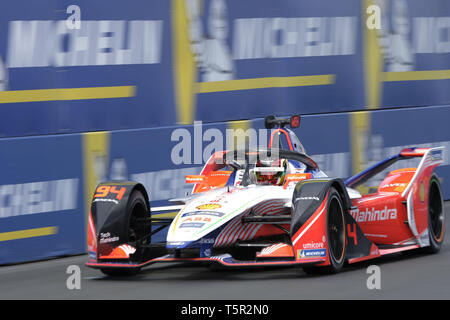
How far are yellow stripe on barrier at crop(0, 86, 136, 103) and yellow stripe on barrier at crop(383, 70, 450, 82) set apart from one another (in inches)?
198

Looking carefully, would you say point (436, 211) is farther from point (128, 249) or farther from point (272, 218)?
point (128, 249)

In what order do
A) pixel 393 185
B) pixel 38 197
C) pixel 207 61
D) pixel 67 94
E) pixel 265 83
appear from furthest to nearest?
pixel 265 83 < pixel 207 61 < pixel 67 94 < pixel 38 197 < pixel 393 185

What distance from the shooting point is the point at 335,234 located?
792 centimetres

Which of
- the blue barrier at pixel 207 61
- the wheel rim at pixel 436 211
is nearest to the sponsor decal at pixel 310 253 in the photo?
the wheel rim at pixel 436 211

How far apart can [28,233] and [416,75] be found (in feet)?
24.8

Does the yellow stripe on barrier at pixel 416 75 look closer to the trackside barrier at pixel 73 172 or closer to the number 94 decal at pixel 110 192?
the trackside barrier at pixel 73 172

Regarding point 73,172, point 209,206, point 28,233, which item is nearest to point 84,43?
point 73,172

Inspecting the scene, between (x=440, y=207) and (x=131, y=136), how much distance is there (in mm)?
3525

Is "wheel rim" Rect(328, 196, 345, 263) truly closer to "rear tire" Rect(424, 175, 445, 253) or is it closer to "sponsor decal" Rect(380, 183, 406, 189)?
"sponsor decal" Rect(380, 183, 406, 189)

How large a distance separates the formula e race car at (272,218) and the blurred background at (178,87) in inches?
51.3

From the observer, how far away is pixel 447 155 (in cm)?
1434

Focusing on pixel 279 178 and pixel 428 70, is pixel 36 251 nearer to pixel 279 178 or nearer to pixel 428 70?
pixel 279 178

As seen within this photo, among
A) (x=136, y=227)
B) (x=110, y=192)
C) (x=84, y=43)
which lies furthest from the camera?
(x=84, y=43)
